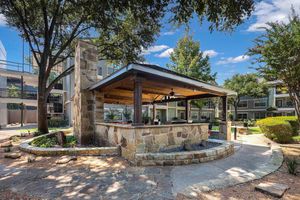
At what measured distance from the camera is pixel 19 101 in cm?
2031

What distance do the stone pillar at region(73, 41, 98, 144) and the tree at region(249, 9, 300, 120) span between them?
8988 mm

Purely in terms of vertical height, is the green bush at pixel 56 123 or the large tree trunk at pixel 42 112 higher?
the large tree trunk at pixel 42 112

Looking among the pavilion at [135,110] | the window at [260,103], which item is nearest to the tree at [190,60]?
the pavilion at [135,110]

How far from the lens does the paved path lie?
3.67m

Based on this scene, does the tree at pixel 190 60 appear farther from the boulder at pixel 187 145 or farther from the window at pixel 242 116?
the window at pixel 242 116

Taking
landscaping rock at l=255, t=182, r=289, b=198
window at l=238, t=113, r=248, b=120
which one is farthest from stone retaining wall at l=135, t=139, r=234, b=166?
window at l=238, t=113, r=248, b=120

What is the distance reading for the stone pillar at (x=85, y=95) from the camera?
8.52 m

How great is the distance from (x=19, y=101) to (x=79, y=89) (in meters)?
16.1

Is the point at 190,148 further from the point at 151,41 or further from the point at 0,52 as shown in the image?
the point at 0,52

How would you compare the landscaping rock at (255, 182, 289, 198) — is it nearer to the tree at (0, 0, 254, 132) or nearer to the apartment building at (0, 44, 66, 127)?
the tree at (0, 0, 254, 132)

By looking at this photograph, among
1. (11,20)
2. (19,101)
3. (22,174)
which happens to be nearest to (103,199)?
(22,174)

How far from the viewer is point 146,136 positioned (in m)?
5.99

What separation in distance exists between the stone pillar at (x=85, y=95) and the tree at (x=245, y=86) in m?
33.3

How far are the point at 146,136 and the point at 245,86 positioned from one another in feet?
115
